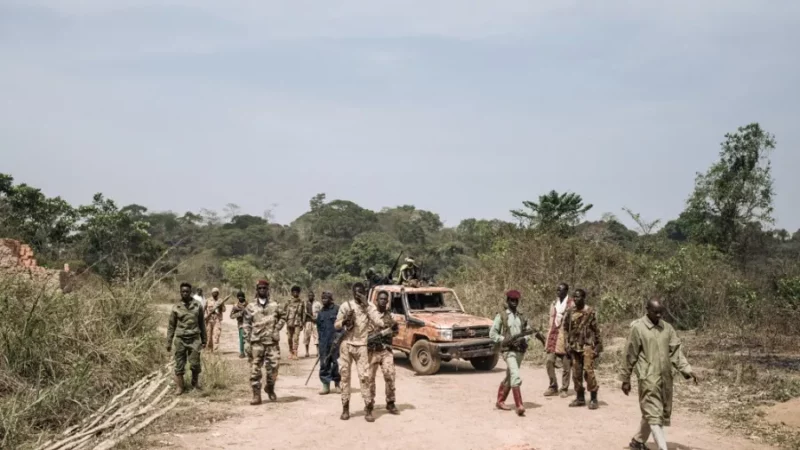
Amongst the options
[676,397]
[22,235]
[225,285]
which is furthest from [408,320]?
[225,285]

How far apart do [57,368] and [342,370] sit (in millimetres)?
3783

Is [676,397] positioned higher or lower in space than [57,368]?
lower

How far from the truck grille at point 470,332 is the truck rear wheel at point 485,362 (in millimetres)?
532

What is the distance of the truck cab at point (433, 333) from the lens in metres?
12.4

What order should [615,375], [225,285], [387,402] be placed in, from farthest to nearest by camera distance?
[225,285] < [615,375] < [387,402]

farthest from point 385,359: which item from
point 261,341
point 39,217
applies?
point 39,217

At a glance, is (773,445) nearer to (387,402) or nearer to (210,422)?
(387,402)

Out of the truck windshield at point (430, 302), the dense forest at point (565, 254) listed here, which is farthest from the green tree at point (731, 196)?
the truck windshield at point (430, 302)

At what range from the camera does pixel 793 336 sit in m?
17.0

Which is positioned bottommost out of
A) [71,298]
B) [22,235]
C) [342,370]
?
[342,370]

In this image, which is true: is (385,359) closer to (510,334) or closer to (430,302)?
(510,334)

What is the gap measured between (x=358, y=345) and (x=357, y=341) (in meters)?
0.07

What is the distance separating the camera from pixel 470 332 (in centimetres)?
1259

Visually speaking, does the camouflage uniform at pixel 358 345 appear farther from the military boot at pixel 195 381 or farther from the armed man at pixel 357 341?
the military boot at pixel 195 381
